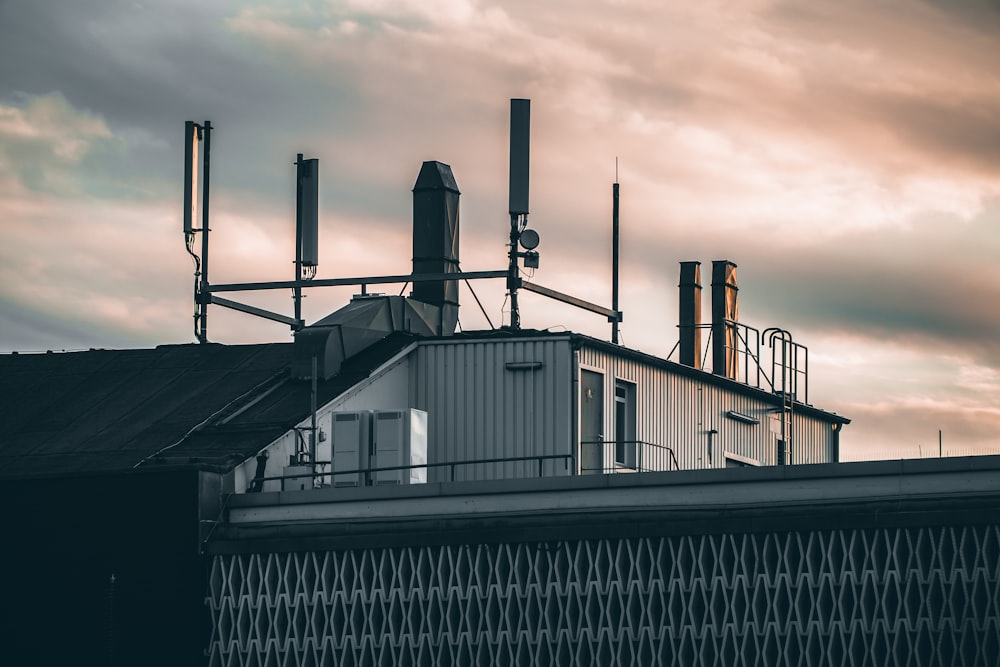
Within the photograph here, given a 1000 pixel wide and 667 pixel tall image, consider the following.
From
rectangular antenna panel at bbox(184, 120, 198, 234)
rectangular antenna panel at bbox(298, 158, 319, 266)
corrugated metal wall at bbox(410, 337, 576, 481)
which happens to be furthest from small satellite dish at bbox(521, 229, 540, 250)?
rectangular antenna panel at bbox(184, 120, 198, 234)

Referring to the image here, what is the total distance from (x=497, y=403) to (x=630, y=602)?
9.91m

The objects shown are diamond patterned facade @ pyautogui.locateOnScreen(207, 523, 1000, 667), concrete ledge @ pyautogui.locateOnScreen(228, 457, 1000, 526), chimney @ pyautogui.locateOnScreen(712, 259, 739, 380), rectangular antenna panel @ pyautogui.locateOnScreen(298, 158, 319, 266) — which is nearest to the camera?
diamond patterned facade @ pyautogui.locateOnScreen(207, 523, 1000, 667)

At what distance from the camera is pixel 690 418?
4512cm

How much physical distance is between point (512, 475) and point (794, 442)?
13.0m

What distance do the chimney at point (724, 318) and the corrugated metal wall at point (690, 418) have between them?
2.52 metres

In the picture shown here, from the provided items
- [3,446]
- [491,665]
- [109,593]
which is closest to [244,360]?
[3,446]

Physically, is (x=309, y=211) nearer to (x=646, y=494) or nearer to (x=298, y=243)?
(x=298, y=243)

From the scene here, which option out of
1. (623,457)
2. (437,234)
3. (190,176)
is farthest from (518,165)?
(190,176)

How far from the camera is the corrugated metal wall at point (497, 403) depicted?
40.4m

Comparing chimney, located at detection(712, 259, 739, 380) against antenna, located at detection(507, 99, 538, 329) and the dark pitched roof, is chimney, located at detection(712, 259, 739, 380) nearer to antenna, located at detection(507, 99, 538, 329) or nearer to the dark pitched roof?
antenna, located at detection(507, 99, 538, 329)

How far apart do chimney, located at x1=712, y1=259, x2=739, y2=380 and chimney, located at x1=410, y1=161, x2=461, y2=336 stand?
845 centimetres

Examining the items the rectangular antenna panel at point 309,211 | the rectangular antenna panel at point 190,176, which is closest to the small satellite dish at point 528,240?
the rectangular antenna panel at point 309,211

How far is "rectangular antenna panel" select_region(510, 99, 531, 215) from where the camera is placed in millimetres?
42750

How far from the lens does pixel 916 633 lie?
97.0 ft
